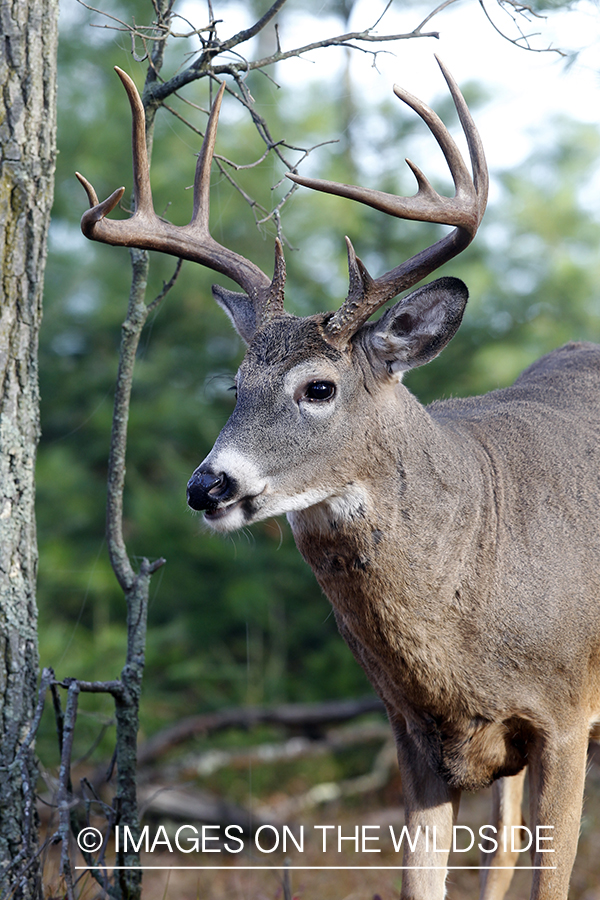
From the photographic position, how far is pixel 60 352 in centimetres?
973

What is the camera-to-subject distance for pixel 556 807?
10.5 feet

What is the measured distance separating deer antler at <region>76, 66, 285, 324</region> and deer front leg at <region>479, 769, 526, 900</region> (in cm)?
257

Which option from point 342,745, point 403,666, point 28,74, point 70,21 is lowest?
point 342,745

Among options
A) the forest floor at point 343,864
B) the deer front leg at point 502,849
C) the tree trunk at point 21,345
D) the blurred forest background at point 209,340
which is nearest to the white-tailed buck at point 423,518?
the tree trunk at point 21,345

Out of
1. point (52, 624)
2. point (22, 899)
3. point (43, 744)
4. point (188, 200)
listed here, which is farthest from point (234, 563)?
point (22, 899)

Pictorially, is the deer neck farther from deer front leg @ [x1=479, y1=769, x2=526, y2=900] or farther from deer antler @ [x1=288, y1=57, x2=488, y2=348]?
deer front leg @ [x1=479, y1=769, x2=526, y2=900]

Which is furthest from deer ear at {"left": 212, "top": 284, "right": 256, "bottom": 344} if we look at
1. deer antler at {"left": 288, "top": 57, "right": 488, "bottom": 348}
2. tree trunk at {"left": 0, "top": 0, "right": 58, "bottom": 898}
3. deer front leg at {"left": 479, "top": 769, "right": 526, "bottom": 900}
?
deer front leg at {"left": 479, "top": 769, "right": 526, "bottom": 900}

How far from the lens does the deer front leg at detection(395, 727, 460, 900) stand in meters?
3.65

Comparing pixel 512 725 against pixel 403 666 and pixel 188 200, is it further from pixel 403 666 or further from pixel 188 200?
pixel 188 200

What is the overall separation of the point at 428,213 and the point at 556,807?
2.18 m

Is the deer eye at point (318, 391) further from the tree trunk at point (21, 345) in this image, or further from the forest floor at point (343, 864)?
A: the forest floor at point (343, 864)

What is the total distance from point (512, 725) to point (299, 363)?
60.7 inches

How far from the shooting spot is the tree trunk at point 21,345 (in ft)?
11.3

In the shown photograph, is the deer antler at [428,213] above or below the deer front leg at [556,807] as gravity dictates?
above
